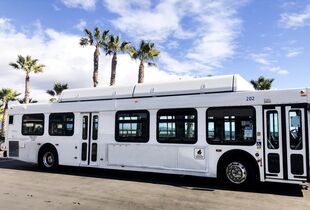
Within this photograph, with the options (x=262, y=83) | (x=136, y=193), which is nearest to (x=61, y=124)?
(x=136, y=193)

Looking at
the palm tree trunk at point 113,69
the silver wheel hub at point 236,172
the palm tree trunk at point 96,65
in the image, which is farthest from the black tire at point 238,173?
the palm tree trunk at point 96,65

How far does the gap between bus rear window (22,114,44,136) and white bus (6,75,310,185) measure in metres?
0.04

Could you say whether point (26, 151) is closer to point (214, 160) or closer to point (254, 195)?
point (214, 160)

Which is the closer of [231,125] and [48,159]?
[231,125]

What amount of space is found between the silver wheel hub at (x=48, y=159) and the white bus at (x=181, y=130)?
0.04 m

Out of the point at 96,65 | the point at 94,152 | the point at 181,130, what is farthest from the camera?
the point at 96,65

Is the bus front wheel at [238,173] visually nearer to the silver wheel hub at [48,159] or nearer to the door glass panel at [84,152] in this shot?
the door glass panel at [84,152]

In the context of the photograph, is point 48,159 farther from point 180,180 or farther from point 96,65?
point 96,65

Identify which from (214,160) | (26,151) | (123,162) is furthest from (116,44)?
(214,160)

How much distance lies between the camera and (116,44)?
105ft

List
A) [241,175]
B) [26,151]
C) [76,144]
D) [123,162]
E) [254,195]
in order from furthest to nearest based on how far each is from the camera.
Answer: [26,151] → [76,144] → [123,162] → [241,175] → [254,195]

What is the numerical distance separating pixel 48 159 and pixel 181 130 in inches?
242

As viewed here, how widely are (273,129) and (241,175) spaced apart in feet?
5.15

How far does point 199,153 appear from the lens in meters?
10.3
